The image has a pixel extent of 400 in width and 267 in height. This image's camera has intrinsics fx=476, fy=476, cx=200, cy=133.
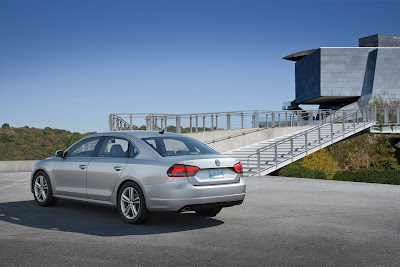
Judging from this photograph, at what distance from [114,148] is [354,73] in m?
72.8

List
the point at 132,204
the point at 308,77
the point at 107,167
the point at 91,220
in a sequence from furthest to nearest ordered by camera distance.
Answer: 1. the point at 308,77
2. the point at 91,220
3. the point at 107,167
4. the point at 132,204

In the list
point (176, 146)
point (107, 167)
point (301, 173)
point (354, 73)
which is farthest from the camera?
point (354, 73)

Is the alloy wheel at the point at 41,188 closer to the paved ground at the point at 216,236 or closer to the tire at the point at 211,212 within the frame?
the paved ground at the point at 216,236

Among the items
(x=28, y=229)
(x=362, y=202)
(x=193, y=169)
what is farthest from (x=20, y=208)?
(x=362, y=202)

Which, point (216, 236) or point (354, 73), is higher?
point (354, 73)

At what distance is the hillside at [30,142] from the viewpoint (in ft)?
232

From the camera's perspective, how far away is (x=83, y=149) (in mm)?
9422

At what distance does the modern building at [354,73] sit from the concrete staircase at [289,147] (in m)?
43.0

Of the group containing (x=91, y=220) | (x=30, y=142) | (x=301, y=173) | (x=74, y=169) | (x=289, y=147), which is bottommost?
(x=30, y=142)

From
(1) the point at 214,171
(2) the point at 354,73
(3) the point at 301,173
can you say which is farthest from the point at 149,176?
(2) the point at 354,73

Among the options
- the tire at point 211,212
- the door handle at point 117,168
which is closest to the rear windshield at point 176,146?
the door handle at point 117,168

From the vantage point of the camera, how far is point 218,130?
95.7 ft

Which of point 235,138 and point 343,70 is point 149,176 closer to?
point 235,138

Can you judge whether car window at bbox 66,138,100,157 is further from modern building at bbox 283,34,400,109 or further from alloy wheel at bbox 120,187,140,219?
modern building at bbox 283,34,400,109
